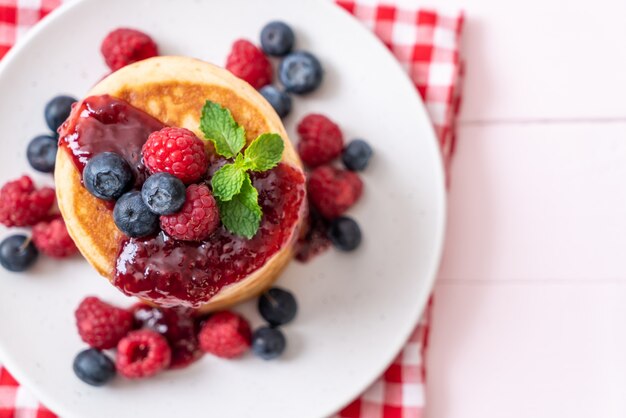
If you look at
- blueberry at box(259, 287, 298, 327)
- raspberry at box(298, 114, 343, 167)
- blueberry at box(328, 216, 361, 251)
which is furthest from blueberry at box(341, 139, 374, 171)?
blueberry at box(259, 287, 298, 327)

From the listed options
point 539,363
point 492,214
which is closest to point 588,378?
point 539,363

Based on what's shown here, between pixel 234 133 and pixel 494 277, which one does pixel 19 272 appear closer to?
pixel 234 133

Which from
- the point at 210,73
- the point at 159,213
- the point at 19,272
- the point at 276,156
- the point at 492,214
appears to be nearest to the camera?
the point at 159,213

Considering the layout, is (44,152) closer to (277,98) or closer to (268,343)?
(277,98)

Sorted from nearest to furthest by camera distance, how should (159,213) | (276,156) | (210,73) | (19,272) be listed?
(159,213) < (276,156) < (210,73) < (19,272)

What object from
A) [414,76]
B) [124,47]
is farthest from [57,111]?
[414,76]

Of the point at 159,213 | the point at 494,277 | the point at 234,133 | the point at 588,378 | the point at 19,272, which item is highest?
the point at 234,133
